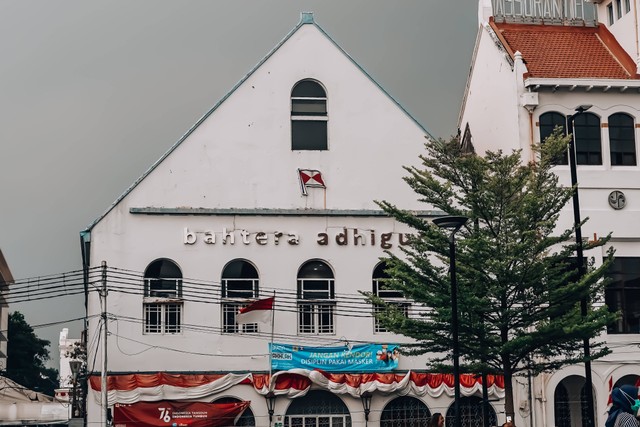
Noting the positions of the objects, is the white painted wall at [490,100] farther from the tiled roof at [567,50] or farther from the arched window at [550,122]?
the arched window at [550,122]

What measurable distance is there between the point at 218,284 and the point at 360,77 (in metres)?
9.00

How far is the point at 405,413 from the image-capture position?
127 feet

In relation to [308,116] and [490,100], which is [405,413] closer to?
[308,116]

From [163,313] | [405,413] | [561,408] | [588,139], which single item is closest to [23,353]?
[163,313]

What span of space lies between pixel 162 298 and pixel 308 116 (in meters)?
8.23

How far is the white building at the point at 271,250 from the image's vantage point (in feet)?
124

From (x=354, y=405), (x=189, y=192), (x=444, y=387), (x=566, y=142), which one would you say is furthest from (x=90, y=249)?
(x=566, y=142)

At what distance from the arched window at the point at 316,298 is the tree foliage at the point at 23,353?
34.5 meters

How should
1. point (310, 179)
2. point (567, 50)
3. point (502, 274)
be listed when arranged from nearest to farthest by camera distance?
point (502, 274), point (310, 179), point (567, 50)

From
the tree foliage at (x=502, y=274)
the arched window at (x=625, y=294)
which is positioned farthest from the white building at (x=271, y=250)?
the tree foliage at (x=502, y=274)

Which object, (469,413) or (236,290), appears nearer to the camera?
(236,290)

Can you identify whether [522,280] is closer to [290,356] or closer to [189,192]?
[290,356]

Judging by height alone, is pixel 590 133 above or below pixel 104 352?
above

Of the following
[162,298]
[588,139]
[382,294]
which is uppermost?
[588,139]
